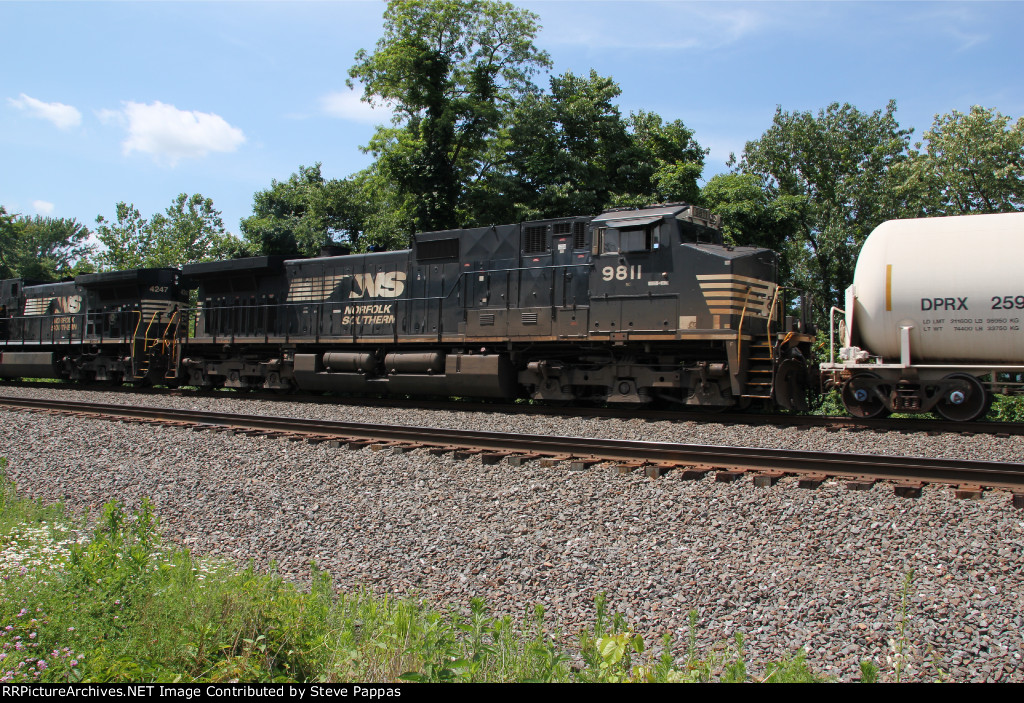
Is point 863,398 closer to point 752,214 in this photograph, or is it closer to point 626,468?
point 626,468

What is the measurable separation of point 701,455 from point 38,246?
277ft

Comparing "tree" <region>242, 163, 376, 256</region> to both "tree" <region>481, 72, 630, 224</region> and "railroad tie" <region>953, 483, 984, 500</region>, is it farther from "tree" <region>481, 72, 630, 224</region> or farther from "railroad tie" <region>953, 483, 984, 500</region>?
"railroad tie" <region>953, 483, 984, 500</region>

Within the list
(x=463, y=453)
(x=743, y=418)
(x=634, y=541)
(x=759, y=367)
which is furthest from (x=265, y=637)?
(x=759, y=367)

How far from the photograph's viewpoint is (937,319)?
10.8 metres

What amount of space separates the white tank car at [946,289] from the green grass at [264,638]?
915 cm

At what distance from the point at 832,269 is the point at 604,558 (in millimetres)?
32602

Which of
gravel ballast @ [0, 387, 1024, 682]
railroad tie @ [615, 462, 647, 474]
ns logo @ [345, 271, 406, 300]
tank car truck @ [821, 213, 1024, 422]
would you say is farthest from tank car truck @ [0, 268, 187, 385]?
tank car truck @ [821, 213, 1024, 422]

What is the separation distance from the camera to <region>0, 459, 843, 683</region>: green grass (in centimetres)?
327

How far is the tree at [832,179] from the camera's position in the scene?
33.2 metres

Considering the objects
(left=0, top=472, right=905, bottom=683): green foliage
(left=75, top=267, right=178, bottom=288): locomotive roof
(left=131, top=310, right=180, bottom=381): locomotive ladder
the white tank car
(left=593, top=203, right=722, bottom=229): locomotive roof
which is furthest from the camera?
(left=75, top=267, right=178, bottom=288): locomotive roof

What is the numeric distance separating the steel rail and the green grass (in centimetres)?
377

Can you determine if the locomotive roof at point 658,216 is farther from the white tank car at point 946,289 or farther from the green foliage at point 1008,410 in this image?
the green foliage at point 1008,410

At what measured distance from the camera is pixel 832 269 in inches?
1316

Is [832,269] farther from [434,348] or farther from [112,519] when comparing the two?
[112,519]
